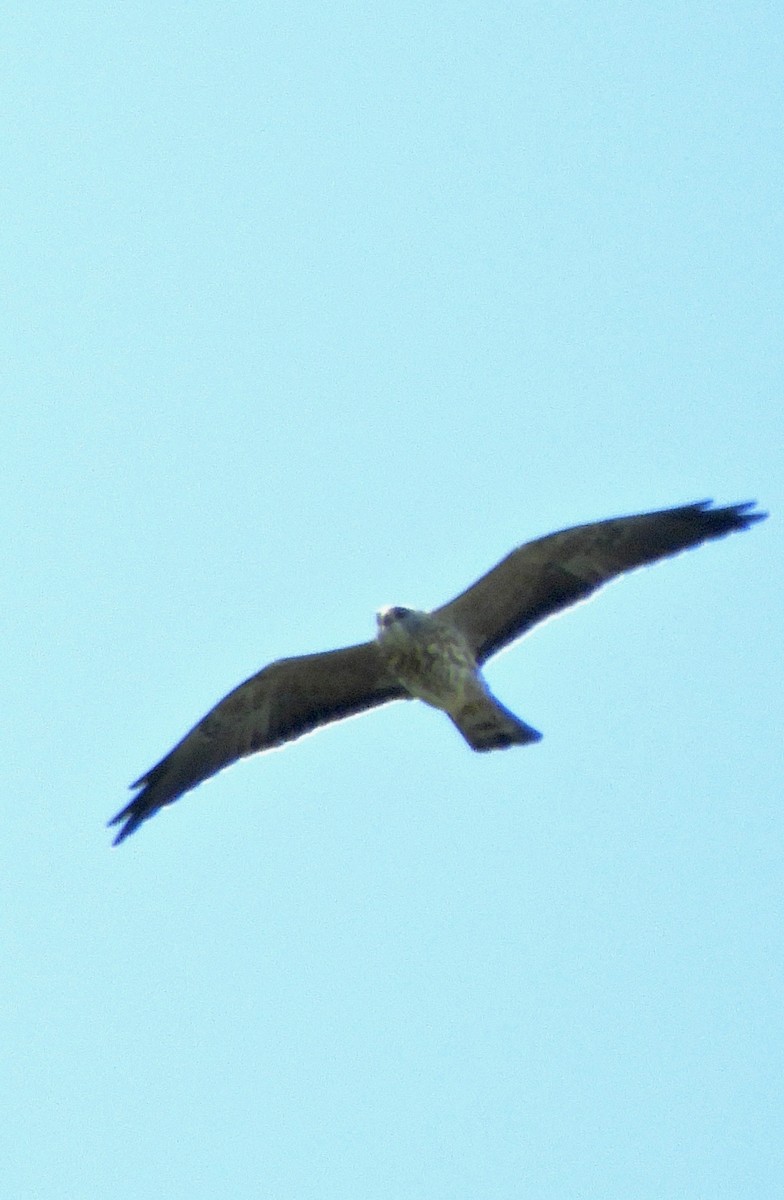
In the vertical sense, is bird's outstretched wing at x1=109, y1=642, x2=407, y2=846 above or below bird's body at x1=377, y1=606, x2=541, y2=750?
above

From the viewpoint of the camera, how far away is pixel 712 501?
44.2ft

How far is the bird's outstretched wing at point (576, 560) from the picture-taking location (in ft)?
44.1

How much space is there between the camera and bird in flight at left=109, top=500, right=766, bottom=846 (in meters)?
13.2

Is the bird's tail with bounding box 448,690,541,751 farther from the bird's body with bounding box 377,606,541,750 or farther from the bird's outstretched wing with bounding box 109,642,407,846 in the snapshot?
the bird's outstretched wing with bounding box 109,642,407,846

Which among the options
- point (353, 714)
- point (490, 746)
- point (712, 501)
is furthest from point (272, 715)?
point (712, 501)

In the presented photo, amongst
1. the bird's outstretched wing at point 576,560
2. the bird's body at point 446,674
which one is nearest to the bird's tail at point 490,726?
the bird's body at point 446,674

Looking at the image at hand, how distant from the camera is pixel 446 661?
1321cm

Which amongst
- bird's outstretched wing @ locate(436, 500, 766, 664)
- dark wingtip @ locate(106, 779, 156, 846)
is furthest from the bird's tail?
dark wingtip @ locate(106, 779, 156, 846)

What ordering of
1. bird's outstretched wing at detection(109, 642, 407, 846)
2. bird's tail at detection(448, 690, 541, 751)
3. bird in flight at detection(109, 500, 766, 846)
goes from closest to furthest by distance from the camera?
bird's tail at detection(448, 690, 541, 751)
bird in flight at detection(109, 500, 766, 846)
bird's outstretched wing at detection(109, 642, 407, 846)

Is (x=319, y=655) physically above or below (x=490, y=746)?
above

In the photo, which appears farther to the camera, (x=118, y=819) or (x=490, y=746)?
(x=118, y=819)

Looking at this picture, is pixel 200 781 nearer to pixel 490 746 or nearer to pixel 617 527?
pixel 490 746

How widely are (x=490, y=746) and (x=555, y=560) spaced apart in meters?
1.16

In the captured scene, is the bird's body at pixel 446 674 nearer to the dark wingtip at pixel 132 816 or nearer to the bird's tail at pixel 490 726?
the bird's tail at pixel 490 726
